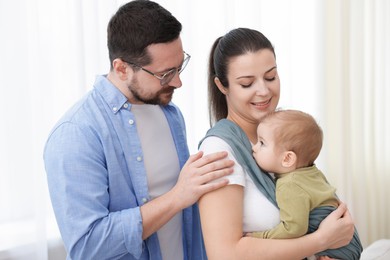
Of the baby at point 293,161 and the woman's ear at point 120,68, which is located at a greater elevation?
the woman's ear at point 120,68

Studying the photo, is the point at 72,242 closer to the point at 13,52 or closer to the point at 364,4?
the point at 13,52

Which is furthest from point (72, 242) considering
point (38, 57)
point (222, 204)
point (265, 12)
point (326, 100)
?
point (326, 100)

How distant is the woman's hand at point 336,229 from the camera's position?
1.58 meters

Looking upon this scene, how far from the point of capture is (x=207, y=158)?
161 cm

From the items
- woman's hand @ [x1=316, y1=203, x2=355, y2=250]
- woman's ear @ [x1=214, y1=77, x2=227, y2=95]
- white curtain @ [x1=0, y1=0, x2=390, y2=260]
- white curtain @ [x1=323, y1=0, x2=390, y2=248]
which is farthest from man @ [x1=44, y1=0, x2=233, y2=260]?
white curtain @ [x1=323, y1=0, x2=390, y2=248]

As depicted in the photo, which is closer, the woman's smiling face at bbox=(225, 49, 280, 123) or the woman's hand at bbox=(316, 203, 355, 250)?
the woman's hand at bbox=(316, 203, 355, 250)

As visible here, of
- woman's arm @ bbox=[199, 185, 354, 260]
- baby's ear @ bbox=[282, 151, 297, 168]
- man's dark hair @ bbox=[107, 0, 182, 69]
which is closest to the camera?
woman's arm @ bbox=[199, 185, 354, 260]

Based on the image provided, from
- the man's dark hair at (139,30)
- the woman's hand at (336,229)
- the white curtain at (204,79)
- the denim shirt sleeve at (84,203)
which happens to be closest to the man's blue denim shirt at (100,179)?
the denim shirt sleeve at (84,203)

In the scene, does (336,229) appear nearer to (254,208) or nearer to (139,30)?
(254,208)

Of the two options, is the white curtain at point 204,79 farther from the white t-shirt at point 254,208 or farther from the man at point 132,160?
the white t-shirt at point 254,208

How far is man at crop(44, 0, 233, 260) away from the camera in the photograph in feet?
5.34

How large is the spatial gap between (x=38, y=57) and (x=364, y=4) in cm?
218

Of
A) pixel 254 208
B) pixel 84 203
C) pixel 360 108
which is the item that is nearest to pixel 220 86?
pixel 254 208

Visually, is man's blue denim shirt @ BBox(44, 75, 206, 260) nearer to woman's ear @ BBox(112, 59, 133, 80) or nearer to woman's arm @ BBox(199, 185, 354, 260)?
woman's ear @ BBox(112, 59, 133, 80)
